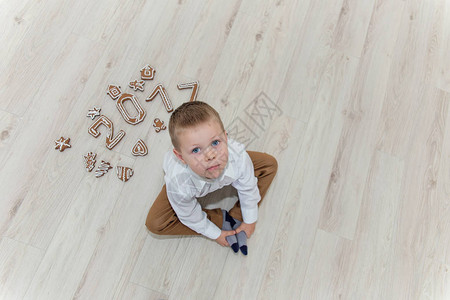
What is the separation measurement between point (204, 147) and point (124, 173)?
18.2 inches

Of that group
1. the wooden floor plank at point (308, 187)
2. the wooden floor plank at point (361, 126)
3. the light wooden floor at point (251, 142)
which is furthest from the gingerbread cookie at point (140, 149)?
the wooden floor plank at point (361, 126)

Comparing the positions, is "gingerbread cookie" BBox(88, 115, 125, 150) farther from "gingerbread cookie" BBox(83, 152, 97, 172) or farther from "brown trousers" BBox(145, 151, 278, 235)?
"brown trousers" BBox(145, 151, 278, 235)

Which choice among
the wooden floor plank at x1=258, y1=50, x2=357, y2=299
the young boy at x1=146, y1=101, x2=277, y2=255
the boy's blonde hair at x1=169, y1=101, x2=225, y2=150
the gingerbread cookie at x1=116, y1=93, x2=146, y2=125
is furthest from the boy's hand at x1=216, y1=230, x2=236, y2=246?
the gingerbread cookie at x1=116, y1=93, x2=146, y2=125

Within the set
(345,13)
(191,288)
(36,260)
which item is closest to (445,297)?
(191,288)

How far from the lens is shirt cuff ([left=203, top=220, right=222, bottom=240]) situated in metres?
1.04

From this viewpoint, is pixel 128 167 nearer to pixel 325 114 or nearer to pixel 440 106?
pixel 325 114

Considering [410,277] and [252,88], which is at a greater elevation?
[252,88]

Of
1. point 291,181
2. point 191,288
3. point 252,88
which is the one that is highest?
point 252,88

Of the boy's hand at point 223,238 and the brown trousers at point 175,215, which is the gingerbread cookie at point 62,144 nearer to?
the brown trousers at point 175,215

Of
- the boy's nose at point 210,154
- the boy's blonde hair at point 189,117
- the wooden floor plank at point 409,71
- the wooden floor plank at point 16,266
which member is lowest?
the wooden floor plank at point 16,266

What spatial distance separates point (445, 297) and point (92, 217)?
3.98ft

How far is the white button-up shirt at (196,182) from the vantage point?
2.99 ft

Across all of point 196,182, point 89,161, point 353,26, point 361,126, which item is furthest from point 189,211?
point 353,26

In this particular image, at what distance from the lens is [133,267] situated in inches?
42.7
